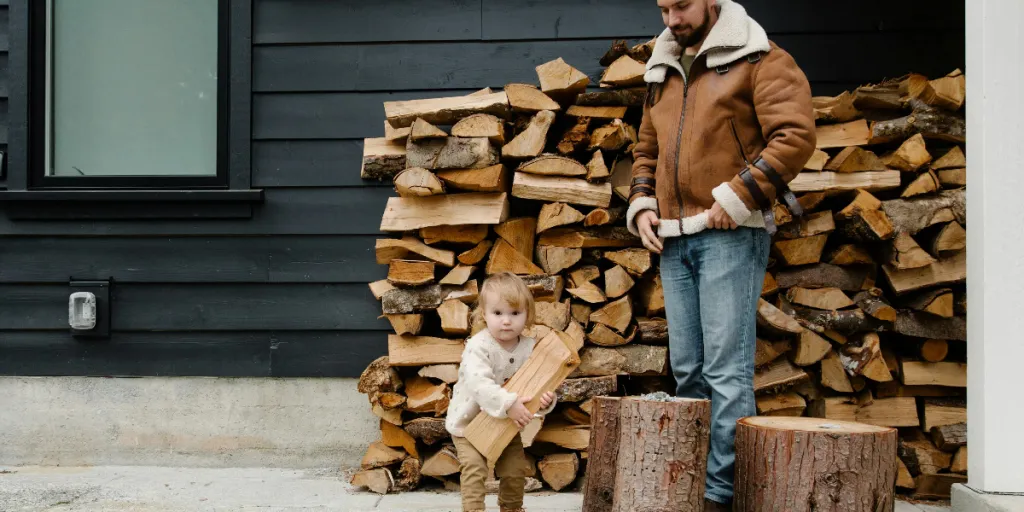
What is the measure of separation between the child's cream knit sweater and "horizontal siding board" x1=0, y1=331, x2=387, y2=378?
1178 millimetres

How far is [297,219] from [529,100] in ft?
4.24

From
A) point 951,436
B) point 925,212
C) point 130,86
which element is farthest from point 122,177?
point 951,436

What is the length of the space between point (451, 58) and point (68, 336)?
231 cm

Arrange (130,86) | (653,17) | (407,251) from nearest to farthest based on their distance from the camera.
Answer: (407,251), (653,17), (130,86)

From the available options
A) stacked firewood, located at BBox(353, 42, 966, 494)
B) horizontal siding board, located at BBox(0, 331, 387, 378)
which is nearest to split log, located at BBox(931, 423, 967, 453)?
stacked firewood, located at BBox(353, 42, 966, 494)

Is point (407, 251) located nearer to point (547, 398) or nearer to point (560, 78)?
point (560, 78)

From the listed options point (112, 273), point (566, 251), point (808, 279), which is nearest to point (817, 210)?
point (808, 279)

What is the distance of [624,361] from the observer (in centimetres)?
325

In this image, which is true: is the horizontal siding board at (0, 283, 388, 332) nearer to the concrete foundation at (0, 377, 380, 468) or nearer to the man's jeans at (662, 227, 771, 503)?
the concrete foundation at (0, 377, 380, 468)

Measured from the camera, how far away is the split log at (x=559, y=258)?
3.28 meters

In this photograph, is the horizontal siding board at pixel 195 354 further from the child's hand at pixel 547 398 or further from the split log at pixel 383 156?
the child's hand at pixel 547 398

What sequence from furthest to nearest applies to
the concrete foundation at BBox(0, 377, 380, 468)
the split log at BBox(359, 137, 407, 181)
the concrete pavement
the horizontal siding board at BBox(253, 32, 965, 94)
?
the concrete foundation at BBox(0, 377, 380, 468) < the horizontal siding board at BBox(253, 32, 965, 94) < the split log at BBox(359, 137, 407, 181) < the concrete pavement

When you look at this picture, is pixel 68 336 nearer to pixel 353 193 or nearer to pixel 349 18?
pixel 353 193

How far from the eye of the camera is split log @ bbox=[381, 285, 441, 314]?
131 inches
